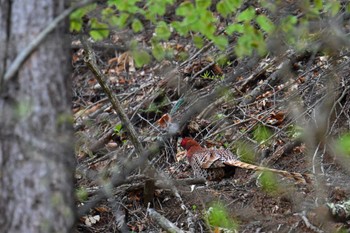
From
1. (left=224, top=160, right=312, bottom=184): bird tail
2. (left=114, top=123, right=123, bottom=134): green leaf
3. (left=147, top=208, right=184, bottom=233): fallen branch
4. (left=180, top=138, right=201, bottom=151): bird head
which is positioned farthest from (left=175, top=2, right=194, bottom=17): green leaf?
(left=114, top=123, right=123, bottom=134): green leaf

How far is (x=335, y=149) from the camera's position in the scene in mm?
5949

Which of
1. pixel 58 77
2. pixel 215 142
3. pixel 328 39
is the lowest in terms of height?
pixel 215 142

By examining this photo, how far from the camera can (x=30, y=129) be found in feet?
10.3

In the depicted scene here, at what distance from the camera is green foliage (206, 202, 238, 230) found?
516 cm

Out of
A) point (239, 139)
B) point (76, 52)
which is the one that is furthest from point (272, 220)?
point (76, 52)

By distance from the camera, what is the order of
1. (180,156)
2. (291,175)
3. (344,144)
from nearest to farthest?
(291,175) → (344,144) → (180,156)

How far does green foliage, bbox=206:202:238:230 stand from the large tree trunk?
217cm

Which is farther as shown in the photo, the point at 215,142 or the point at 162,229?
the point at 215,142

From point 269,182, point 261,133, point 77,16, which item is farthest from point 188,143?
point 77,16

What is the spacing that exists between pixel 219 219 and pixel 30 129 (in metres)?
2.41

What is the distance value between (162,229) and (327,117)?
1922 millimetres

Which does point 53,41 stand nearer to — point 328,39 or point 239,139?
point 328,39

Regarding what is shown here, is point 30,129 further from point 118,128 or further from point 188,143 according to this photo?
point 118,128

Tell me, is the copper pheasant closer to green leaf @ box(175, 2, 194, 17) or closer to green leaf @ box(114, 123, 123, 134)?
green leaf @ box(114, 123, 123, 134)
